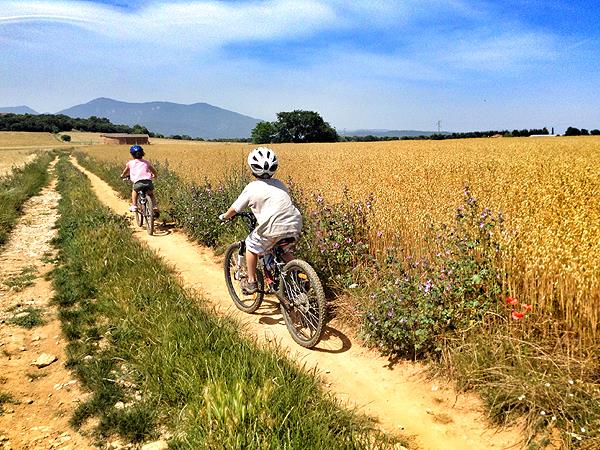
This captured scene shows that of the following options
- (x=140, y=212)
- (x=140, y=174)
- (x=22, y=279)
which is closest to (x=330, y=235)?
(x=22, y=279)

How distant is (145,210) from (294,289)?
7.95 meters

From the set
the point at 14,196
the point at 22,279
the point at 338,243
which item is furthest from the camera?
the point at 14,196

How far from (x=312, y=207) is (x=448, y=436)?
5.31m

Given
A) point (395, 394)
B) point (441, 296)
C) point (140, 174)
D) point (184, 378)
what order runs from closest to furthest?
point (184, 378), point (395, 394), point (441, 296), point (140, 174)

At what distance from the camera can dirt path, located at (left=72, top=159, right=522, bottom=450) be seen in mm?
3311

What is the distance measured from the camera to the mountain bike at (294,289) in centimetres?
475

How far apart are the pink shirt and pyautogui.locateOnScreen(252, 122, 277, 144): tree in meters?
85.5

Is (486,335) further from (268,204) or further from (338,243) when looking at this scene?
(268,204)

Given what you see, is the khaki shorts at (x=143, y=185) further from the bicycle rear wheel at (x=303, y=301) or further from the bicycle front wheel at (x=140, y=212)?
the bicycle rear wheel at (x=303, y=301)

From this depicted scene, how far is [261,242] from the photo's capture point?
5.30m

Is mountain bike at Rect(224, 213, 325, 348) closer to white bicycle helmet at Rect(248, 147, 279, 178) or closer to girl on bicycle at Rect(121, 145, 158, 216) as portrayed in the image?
white bicycle helmet at Rect(248, 147, 279, 178)

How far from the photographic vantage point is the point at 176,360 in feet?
12.6

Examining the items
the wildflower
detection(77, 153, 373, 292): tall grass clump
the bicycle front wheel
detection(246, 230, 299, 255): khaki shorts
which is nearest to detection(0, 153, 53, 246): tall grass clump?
the bicycle front wheel

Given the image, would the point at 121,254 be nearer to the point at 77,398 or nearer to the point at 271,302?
the point at 271,302
